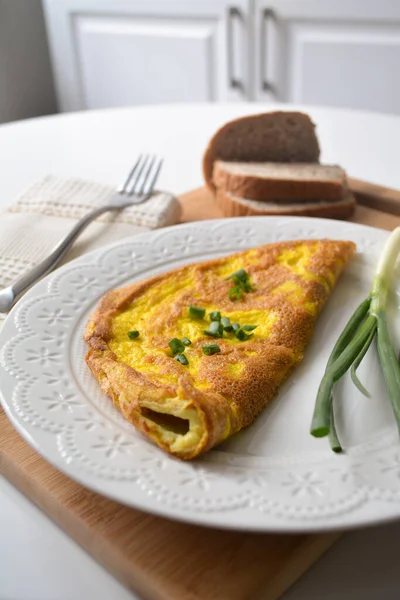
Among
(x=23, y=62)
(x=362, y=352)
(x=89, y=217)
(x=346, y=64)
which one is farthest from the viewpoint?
(x=23, y=62)

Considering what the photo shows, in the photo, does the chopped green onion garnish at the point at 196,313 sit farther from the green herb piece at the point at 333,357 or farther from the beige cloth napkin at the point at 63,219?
the beige cloth napkin at the point at 63,219

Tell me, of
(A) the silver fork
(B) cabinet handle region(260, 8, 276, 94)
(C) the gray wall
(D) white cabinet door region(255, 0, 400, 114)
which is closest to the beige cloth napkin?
(A) the silver fork

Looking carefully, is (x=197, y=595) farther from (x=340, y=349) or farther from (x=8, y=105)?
(x=8, y=105)

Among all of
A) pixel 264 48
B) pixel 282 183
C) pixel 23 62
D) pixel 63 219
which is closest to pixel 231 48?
pixel 264 48

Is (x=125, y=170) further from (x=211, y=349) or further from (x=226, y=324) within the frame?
(x=211, y=349)

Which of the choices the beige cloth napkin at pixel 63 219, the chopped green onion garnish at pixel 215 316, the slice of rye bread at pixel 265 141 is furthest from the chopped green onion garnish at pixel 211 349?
the slice of rye bread at pixel 265 141

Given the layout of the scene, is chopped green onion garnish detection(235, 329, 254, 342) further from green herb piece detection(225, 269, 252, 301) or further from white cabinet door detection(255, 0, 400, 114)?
white cabinet door detection(255, 0, 400, 114)
